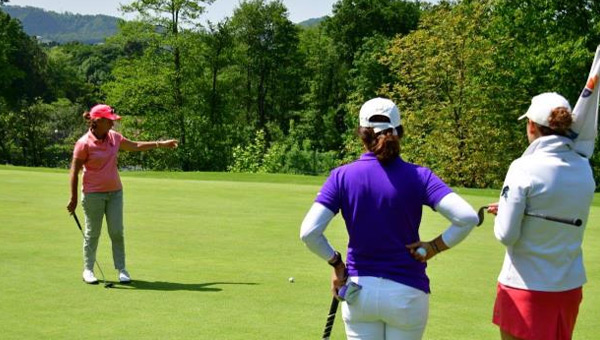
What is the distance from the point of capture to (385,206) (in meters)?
4.13

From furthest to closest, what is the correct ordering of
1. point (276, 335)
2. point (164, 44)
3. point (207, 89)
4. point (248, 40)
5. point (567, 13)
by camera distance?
point (248, 40) → point (207, 89) → point (164, 44) → point (567, 13) → point (276, 335)

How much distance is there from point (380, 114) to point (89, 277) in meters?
5.81

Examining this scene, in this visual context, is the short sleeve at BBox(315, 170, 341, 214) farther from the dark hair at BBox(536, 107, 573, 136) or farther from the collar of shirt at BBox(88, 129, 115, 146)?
the collar of shirt at BBox(88, 129, 115, 146)

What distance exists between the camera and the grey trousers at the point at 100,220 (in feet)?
30.5

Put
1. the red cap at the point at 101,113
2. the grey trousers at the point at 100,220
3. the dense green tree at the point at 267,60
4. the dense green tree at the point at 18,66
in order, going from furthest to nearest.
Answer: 1. the dense green tree at the point at 18,66
2. the dense green tree at the point at 267,60
3. the grey trousers at the point at 100,220
4. the red cap at the point at 101,113

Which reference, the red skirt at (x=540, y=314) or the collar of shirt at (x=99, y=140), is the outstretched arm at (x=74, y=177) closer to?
the collar of shirt at (x=99, y=140)

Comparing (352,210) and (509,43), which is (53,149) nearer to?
(509,43)

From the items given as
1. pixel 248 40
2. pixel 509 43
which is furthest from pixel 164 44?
pixel 509 43

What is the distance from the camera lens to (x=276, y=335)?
6.73 meters

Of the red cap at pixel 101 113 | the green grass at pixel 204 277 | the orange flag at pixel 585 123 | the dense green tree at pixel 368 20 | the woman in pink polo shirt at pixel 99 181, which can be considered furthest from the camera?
the dense green tree at pixel 368 20

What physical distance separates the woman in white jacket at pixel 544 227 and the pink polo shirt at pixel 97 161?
563 cm

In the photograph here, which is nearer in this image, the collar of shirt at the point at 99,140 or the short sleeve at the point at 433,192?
the short sleeve at the point at 433,192

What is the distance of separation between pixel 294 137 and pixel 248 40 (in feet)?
31.1

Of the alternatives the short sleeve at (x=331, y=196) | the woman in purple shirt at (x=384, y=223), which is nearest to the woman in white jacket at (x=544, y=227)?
the woman in purple shirt at (x=384, y=223)
